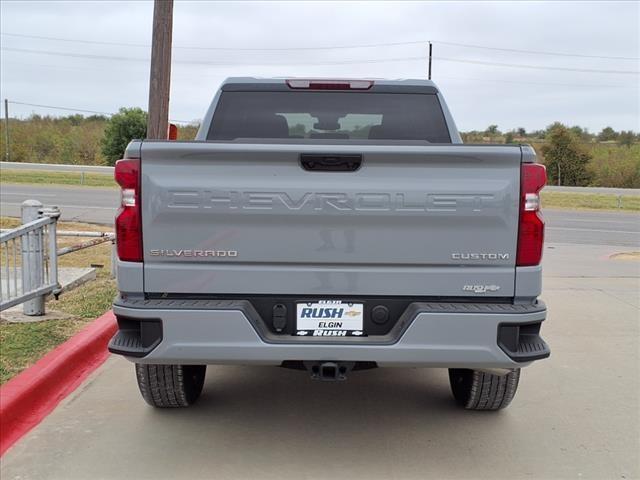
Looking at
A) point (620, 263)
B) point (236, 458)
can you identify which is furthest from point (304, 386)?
point (620, 263)

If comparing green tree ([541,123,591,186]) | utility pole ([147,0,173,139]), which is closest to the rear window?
utility pole ([147,0,173,139])

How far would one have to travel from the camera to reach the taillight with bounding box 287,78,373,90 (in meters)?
5.00

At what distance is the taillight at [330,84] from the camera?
5.00 m

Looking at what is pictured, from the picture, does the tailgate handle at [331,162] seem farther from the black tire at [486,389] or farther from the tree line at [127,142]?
the tree line at [127,142]

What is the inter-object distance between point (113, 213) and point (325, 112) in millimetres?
13792

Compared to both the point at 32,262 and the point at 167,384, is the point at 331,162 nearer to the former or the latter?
the point at 167,384

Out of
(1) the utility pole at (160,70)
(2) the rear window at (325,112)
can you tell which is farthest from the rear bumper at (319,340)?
(1) the utility pole at (160,70)

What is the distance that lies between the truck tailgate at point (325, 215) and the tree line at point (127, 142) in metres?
29.3

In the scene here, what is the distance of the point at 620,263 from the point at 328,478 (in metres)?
9.89

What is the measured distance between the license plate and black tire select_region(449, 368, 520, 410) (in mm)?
1154

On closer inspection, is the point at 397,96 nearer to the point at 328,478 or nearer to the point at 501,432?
the point at 501,432

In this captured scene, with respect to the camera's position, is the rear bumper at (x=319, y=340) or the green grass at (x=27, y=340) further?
the green grass at (x=27, y=340)

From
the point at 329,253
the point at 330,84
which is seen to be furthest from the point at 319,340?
the point at 330,84

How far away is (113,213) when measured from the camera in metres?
18.0
